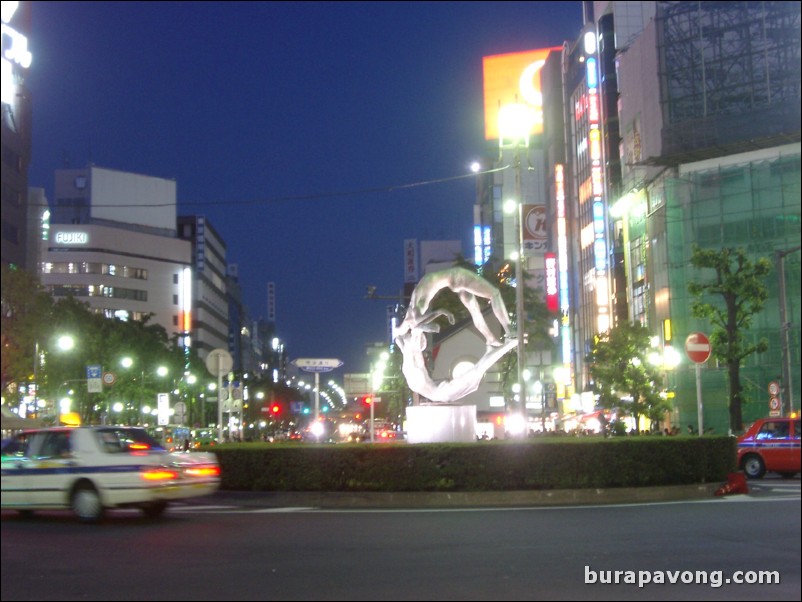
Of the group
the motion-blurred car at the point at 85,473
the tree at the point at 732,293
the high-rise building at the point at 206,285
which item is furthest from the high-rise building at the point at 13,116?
the high-rise building at the point at 206,285

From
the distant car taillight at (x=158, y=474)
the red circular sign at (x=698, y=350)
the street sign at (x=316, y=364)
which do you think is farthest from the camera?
the street sign at (x=316, y=364)

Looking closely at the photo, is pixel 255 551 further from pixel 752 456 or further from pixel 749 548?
pixel 752 456

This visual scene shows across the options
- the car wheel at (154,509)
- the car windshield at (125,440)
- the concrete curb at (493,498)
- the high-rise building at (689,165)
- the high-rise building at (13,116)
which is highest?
the high-rise building at (689,165)

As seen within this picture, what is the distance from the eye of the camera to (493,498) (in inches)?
698

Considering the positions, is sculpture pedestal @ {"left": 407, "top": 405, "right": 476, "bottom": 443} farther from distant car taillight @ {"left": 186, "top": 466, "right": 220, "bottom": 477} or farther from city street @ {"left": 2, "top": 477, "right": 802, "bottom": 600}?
distant car taillight @ {"left": 186, "top": 466, "right": 220, "bottom": 477}

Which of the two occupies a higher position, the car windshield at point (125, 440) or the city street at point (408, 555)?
the car windshield at point (125, 440)

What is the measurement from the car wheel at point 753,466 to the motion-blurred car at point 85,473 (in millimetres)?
16845

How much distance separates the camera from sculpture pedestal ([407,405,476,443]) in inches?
881

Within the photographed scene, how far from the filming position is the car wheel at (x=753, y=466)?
25594 millimetres

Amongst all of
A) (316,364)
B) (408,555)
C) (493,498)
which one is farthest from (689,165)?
(408,555)

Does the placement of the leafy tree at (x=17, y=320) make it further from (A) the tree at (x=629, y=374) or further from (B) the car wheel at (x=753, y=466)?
(A) the tree at (x=629, y=374)

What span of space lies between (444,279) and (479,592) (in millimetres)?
14950

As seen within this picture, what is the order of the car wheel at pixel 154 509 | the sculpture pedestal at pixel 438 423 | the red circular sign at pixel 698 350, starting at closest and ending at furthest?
the car wheel at pixel 154 509 → the red circular sign at pixel 698 350 → the sculpture pedestal at pixel 438 423

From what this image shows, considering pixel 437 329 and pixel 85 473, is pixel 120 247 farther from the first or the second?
pixel 85 473
